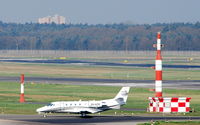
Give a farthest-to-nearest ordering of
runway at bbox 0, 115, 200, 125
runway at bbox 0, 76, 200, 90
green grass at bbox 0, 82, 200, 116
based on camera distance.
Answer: runway at bbox 0, 76, 200, 90
green grass at bbox 0, 82, 200, 116
runway at bbox 0, 115, 200, 125

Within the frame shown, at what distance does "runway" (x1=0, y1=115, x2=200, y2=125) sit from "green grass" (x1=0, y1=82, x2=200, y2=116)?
5.57 m

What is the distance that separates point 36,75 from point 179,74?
109ft

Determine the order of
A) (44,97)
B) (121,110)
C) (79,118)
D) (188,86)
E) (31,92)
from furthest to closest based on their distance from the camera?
(188,86) → (31,92) → (44,97) → (121,110) → (79,118)

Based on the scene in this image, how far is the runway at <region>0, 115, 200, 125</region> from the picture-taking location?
265ft

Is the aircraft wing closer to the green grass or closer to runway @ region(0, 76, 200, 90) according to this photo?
the green grass

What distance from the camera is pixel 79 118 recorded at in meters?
A: 88.4

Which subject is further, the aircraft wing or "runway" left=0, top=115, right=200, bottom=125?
the aircraft wing

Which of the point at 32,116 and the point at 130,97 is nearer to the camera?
the point at 32,116

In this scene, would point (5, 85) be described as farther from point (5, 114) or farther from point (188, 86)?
point (5, 114)

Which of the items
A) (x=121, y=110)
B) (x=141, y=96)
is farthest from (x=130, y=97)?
(x=121, y=110)

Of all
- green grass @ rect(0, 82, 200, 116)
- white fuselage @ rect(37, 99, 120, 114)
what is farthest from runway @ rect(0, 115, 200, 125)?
green grass @ rect(0, 82, 200, 116)

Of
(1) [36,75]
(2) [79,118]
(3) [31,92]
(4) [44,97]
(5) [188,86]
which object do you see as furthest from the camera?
(1) [36,75]

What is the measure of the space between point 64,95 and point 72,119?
3542cm

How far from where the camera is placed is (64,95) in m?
122
